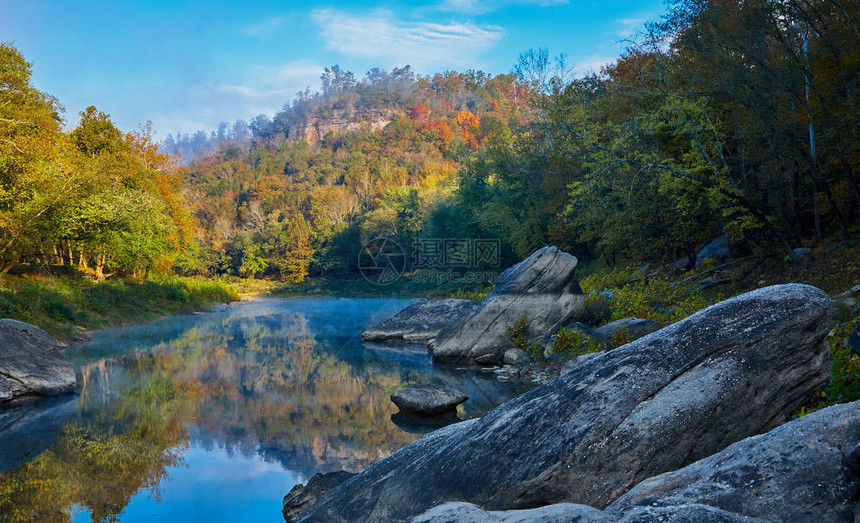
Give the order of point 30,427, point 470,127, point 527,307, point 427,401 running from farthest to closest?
1. point 470,127
2. point 527,307
3. point 427,401
4. point 30,427

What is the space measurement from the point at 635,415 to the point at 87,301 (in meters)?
25.3

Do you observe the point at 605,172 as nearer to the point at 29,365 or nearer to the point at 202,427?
the point at 202,427

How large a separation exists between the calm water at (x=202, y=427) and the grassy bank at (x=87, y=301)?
6.27ft

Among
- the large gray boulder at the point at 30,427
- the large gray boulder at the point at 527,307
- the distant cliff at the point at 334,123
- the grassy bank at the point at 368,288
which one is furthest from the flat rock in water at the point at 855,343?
the distant cliff at the point at 334,123

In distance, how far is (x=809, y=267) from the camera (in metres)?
14.1

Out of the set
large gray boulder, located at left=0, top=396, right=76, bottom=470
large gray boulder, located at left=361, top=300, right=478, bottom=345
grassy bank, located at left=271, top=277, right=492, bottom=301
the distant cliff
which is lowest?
grassy bank, located at left=271, top=277, right=492, bottom=301

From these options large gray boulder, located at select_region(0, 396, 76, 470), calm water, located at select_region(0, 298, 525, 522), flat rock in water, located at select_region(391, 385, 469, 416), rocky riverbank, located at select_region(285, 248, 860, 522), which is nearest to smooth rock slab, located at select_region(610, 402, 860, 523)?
rocky riverbank, located at select_region(285, 248, 860, 522)

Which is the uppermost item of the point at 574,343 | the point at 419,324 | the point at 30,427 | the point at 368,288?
the point at 30,427

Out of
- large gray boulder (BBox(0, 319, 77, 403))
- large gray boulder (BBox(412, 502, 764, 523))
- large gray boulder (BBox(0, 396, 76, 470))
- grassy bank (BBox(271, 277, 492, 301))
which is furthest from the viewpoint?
grassy bank (BBox(271, 277, 492, 301))

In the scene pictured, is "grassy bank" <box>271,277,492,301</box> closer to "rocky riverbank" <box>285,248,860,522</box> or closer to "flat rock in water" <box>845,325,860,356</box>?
"flat rock in water" <box>845,325,860,356</box>

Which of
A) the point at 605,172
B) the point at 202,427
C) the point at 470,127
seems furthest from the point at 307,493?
the point at 470,127

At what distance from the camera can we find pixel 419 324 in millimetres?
21812

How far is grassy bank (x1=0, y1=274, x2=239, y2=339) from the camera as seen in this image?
61.9ft

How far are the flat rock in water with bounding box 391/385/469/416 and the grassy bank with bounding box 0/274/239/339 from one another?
43.9 ft
